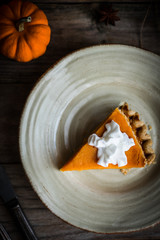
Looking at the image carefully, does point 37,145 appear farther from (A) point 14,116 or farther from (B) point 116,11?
(B) point 116,11

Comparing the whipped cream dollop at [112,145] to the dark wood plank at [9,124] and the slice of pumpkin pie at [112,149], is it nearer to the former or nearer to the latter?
the slice of pumpkin pie at [112,149]

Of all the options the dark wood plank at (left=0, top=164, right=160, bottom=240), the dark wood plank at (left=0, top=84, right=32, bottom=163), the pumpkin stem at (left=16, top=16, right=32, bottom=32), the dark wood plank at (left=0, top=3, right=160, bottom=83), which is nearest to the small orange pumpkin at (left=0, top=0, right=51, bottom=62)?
the pumpkin stem at (left=16, top=16, right=32, bottom=32)

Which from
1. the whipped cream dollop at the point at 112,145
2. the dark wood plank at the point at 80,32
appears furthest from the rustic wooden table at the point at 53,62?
the whipped cream dollop at the point at 112,145

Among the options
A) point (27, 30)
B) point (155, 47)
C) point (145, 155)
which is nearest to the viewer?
point (27, 30)

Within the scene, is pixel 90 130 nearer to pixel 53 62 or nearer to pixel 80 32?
pixel 53 62

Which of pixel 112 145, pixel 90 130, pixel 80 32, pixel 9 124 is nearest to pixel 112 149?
pixel 112 145

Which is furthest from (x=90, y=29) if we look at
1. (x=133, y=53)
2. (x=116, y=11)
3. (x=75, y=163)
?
(x=75, y=163)
